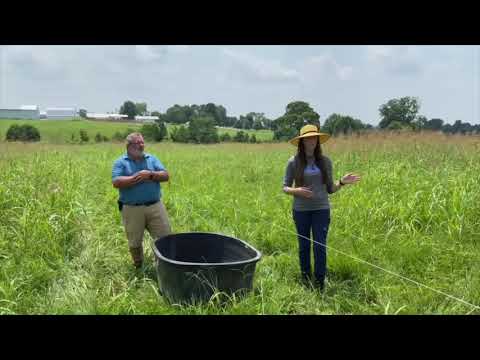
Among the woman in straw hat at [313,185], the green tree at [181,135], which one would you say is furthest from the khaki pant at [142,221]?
the green tree at [181,135]

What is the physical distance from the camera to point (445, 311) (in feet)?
9.27

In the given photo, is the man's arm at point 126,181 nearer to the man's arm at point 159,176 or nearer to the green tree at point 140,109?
the man's arm at point 159,176

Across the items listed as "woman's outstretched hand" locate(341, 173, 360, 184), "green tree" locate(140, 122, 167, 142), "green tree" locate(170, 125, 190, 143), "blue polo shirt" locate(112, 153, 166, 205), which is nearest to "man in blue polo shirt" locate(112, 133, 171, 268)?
"blue polo shirt" locate(112, 153, 166, 205)

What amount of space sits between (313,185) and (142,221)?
161 centimetres

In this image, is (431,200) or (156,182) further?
(431,200)

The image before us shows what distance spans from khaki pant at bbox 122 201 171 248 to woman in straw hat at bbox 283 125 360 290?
1.24 metres

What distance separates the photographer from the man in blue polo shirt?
135 inches

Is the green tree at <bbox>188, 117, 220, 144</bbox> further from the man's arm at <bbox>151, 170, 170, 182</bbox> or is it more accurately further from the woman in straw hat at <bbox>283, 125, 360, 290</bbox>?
the woman in straw hat at <bbox>283, 125, 360, 290</bbox>

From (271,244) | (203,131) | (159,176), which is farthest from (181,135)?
(159,176)

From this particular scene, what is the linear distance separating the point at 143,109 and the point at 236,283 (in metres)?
71.1

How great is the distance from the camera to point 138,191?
3.52 m

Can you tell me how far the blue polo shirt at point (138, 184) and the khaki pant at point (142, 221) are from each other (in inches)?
3.3
